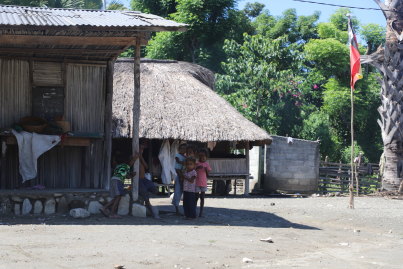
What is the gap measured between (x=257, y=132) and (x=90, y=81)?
24.3ft

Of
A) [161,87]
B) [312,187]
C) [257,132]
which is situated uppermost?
[161,87]

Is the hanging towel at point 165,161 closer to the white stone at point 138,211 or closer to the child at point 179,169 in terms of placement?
the child at point 179,169

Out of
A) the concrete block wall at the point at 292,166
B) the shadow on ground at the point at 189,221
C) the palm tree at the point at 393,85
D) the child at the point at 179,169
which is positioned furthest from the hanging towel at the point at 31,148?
the palm tree at the point at 393,85

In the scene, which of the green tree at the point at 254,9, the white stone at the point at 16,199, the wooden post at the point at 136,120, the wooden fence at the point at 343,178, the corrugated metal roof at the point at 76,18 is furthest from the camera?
the green tree at the point at 254,9

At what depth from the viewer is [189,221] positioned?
11.8 meters

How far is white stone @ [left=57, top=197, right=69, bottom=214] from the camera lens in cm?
1170

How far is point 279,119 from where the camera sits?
89.8 feet

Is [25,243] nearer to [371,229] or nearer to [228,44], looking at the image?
[371,229]

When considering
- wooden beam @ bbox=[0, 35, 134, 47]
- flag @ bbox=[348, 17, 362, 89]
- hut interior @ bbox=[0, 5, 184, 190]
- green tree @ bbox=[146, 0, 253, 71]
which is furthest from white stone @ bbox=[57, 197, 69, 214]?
green tree @ bbox=[146, 0, 253, 71]

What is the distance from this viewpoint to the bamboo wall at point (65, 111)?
1289 cm

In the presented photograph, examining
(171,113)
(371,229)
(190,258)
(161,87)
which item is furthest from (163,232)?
(161,87)

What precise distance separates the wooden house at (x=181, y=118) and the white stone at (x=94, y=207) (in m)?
6.17

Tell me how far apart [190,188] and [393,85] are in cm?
1166

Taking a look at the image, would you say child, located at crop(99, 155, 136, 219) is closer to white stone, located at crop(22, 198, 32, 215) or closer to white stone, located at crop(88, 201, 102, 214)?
white stone, located at crop(88, 201, 102, 214)
